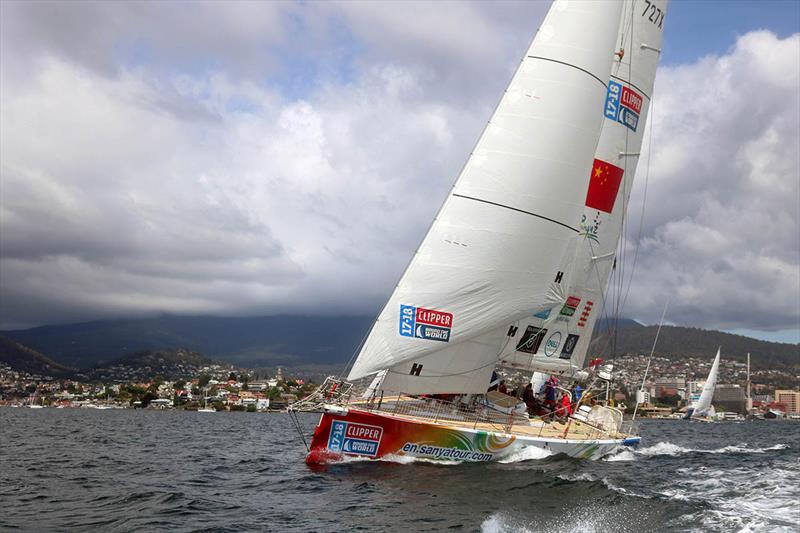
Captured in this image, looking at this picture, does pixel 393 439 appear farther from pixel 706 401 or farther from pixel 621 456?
pixel 706 401

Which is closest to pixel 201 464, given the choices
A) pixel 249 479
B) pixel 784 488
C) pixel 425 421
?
pixel 249 479

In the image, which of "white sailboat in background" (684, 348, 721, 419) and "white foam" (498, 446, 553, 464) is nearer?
"white foam" (498, 446, 553, 464)

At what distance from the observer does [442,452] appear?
19641 millimetres

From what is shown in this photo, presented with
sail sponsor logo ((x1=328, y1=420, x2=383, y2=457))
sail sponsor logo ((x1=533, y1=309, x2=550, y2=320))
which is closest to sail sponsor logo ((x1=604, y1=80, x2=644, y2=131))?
sail sponsor logo ((x1=533, y1=309, x2=550, y2=320))

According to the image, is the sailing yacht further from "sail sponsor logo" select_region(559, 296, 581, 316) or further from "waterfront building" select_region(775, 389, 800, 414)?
"waterfront building" select_region(775, 389, 800, 414)

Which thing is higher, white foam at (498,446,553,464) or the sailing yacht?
the sailing yacht

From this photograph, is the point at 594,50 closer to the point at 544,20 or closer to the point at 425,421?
the point at 544,20

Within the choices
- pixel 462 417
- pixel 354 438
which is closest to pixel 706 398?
pixel 462 417

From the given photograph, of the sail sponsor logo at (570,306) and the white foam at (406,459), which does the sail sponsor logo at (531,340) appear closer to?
the sail sponsor logo at (570,306)

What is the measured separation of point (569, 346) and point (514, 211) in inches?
339

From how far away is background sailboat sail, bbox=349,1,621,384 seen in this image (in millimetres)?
19844

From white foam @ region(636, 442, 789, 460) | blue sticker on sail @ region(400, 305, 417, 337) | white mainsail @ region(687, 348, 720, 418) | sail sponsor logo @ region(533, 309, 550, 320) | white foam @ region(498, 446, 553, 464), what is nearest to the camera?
blue sticker on sail @ region(400, 305, 417, 337)

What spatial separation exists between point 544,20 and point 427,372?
11680mm

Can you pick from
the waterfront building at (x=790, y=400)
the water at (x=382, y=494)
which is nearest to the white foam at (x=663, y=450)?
the water at (x=382, y=494)
